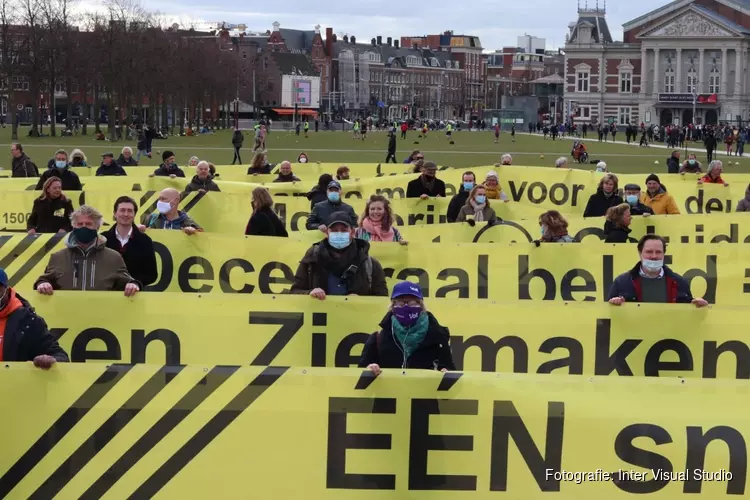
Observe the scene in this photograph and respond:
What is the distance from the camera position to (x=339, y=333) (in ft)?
30.3

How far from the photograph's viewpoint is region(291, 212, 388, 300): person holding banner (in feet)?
30.7

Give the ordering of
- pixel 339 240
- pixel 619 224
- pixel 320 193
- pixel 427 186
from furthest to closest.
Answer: pixel 427 186 < pixel 320 193 < pixel 619 224 < pixel 339 240

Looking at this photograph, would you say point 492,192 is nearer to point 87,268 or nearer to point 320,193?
point 320,193

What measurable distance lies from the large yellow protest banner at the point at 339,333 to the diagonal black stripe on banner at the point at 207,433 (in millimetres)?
2314

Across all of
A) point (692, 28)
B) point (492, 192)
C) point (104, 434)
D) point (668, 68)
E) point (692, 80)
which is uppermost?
Answer: point (692, 28)

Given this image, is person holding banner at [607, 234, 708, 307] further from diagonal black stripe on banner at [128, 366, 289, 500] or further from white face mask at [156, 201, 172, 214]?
white face mask at [156, 201, 172, 214]

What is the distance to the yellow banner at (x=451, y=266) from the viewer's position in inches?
477

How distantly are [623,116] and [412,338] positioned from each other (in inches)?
6231

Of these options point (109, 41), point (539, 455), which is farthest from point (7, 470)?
point (109, 41)

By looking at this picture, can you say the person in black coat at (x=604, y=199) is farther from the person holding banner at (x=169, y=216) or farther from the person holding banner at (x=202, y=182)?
the person holding banner at (x=169, y=216)

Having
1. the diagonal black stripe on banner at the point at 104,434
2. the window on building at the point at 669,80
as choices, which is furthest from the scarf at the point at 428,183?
the window on building at the point at 669,80

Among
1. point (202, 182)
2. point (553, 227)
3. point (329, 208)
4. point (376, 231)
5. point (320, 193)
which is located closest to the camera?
point (376, 231)

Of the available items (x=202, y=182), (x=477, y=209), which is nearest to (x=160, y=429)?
(x=477, y=209)

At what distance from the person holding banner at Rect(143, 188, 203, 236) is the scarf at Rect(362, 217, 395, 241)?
1760 mm
